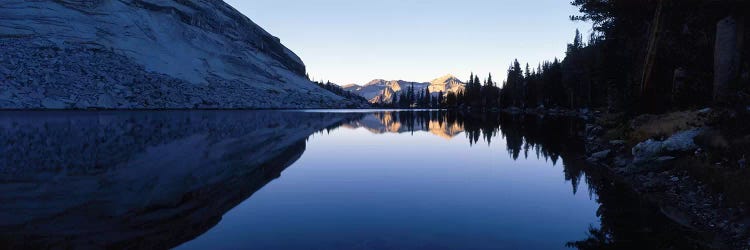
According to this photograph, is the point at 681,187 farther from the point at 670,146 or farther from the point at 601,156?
the point at 601,156

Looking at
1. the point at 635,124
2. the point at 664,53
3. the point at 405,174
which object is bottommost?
the point at 405,174

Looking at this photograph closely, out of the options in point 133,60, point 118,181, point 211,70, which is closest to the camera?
point 118,181

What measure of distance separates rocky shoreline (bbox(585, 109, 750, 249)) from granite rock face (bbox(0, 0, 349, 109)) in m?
107

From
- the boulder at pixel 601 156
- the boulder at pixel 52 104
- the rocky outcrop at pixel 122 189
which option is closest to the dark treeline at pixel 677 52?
the boulder at pixel 601 156

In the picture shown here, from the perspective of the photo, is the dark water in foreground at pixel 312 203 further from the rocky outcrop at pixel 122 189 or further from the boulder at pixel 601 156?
the boulder at pixel 601 156

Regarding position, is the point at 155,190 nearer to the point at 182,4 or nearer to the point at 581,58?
the point at 581,58

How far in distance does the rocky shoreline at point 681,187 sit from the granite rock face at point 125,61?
106798 millimetres

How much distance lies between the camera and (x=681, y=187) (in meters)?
10.6

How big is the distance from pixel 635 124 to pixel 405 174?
12.1 m

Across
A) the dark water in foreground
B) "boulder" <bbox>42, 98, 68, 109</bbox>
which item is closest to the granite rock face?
"boulder" <bbox>42, 98, 68, 109</bbox>

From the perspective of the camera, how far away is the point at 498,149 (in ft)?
75.6

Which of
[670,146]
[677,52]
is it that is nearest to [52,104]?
[677,52]

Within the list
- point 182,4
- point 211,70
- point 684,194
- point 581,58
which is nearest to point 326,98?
point 211,70

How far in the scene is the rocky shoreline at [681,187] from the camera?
297 inches
